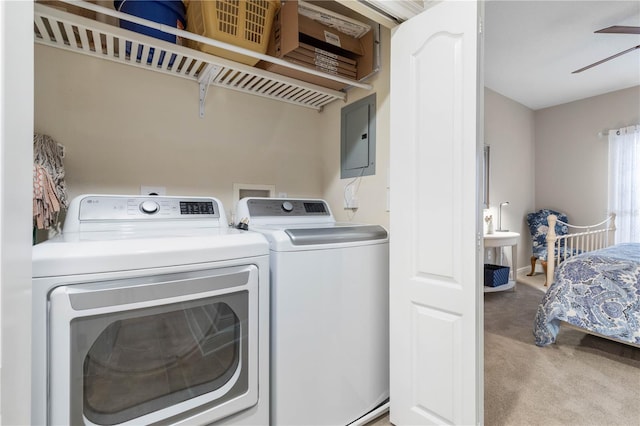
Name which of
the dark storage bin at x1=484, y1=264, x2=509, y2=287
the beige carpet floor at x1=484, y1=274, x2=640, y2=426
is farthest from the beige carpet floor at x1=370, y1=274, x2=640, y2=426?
the dark storage bin at x1=484, y1=264, x2=509, y2=287

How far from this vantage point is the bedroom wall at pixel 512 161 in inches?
163

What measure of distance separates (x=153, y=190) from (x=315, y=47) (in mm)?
1166

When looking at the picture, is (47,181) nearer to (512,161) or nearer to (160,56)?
(160,56)

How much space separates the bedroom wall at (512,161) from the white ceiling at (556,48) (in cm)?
29

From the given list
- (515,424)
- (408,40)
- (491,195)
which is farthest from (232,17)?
(491,195)

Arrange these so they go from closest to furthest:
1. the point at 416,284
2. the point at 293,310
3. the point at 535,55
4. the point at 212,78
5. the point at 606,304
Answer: the point at 293,310 → the point at 416,284 → the point at 212,78 → the point at 606,304 → the point at 535,55

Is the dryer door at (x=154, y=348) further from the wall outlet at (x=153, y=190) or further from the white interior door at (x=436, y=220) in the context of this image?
the wall outlet at (x=153, y=190)

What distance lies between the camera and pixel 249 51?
54.3 inches

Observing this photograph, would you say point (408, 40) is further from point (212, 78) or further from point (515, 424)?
point (515, 424)

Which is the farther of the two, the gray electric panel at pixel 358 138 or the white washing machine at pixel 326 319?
the gray electric panel at pixel 358 138

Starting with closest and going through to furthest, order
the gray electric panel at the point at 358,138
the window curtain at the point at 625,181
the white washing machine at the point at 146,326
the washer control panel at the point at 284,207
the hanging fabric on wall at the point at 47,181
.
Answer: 1. the white washing machine at the point at 146,326
2. the hanging fabric on wall at the point at 47,181
3. the washer control panel at the point at 284,207
4. the gray electric panel at the point at 358,138
5. the window curtain at the point at 625,181

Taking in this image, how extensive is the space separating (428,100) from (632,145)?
4.50m

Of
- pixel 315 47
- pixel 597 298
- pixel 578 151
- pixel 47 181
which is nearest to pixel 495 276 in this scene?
pixel 597 298

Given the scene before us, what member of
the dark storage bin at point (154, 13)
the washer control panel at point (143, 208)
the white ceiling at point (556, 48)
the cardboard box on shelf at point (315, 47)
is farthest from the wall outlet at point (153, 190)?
the white ceiling at point (556, 48)
